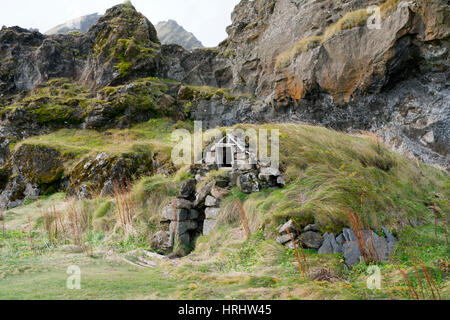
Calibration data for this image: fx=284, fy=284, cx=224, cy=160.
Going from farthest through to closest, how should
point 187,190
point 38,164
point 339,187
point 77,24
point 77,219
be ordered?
point 77,24 < point 38,164 < point 77,219 < point 187,190 < point 339,187

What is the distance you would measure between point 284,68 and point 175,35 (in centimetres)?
7002

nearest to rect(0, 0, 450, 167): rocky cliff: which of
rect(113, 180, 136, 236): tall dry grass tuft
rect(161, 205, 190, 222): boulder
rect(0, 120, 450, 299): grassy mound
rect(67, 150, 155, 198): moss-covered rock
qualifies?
rect(0, 120, 450, 299): grassy mound

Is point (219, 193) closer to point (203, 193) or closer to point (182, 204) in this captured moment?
point (203, 193)

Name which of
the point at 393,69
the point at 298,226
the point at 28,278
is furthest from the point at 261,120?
the point at 28,278

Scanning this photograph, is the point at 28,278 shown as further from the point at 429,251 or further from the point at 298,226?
the point at 429,251

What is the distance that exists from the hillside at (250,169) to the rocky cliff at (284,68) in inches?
2.6

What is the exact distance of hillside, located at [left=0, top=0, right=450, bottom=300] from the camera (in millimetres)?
3639

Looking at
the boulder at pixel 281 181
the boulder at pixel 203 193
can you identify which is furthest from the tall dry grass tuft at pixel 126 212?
the boulder at pixel 281 181

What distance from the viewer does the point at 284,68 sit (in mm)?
12477

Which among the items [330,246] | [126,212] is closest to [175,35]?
[126,212]

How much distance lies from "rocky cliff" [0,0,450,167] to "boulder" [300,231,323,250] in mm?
6291

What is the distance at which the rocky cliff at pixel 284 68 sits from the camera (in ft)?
28.2

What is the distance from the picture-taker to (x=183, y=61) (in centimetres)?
1988
